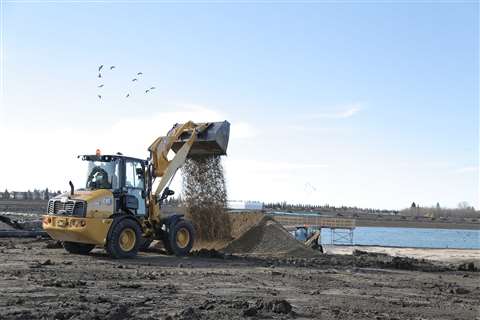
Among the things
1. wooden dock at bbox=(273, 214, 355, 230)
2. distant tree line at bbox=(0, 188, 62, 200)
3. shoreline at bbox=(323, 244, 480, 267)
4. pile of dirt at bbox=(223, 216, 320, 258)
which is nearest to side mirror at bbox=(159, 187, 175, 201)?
pile of dirt at bbox=(223, 216, 320, 258)

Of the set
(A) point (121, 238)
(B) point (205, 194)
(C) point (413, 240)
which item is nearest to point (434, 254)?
(B) point (205, 194)

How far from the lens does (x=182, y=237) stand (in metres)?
18.5

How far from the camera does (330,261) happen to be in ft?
62.3

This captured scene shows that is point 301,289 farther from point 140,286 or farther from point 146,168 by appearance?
point 146,168

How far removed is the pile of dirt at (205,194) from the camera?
20.5 metres

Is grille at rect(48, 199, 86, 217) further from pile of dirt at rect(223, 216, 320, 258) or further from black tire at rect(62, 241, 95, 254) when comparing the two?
pile of dirt at rect(223, 216, 320, 258)

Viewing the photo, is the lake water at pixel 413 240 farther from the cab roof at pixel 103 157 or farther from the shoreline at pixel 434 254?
the cab roof at pixel 103 157

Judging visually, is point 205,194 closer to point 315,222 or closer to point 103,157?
point 103,157

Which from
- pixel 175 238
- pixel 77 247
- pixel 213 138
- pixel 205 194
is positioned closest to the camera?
pixel 77 247

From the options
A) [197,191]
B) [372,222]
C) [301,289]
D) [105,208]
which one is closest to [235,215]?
[197,191]

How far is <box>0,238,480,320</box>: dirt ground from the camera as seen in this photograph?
9.04 metres

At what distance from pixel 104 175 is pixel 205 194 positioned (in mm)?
4766

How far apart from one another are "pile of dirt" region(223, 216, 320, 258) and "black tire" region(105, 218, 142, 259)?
4823mm

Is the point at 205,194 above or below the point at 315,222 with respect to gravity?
above
